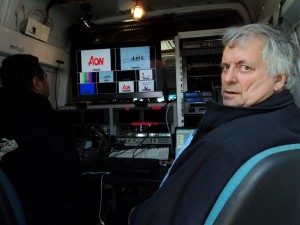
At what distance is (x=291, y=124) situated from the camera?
2.40 feet

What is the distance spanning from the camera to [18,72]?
147 cm

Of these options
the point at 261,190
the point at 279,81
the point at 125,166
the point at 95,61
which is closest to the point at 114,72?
the point at 95,61

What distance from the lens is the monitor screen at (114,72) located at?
2145 mm

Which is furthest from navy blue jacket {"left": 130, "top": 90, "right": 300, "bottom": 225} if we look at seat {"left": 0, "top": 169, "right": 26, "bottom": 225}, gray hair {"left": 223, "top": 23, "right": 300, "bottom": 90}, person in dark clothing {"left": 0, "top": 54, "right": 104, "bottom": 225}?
person in dark clothing {"left": 0, "top": 54, "right": 104, "bottom": 225}

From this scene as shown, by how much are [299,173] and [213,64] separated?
4.78 ft

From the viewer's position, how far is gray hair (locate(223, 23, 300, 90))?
33.3 inches

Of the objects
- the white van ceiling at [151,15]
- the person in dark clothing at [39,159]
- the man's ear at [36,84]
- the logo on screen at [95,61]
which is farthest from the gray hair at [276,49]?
the white van ceiling at [151,15]

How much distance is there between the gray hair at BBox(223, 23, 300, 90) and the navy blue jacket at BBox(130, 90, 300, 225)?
0.10 metres

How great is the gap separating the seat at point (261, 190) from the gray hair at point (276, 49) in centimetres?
33

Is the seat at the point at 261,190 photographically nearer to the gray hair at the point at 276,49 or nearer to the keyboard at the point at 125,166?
the gray hair at the point at 276,49

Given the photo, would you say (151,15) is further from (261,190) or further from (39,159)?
(261,190)

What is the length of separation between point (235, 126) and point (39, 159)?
0.98 metres

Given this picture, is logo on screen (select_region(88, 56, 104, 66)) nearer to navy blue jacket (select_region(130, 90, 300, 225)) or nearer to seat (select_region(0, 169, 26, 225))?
seat (select_region(0, 169, 26, 225))

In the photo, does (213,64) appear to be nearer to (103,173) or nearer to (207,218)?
(103,173)
